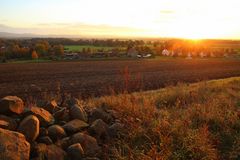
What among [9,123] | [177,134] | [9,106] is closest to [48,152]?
[9,123]

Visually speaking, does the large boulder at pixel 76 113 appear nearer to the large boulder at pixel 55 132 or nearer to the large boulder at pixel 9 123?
the large boulder at pixel 55 132

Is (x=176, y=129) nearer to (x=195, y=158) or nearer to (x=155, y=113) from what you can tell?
(x=195, y=158)

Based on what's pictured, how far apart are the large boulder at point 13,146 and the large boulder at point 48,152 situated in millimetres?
293

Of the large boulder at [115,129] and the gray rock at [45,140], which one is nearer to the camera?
the gray rock at [45,140]

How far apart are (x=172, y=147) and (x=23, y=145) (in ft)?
9.29

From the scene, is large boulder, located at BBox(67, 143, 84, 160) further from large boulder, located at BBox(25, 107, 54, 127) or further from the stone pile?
large boulder, located at BBox(25, 107, 54, 127)

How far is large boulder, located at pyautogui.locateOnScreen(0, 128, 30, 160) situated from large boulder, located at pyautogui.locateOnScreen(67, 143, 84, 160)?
0.86 meters

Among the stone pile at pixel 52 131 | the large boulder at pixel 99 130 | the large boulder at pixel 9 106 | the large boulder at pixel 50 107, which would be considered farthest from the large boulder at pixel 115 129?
the large boulder at pixel 9 106

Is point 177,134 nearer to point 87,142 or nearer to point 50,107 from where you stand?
point 87,142

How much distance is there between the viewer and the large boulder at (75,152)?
21.0 feet

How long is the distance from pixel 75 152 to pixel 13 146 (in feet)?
3.98

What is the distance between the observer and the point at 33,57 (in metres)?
65.1

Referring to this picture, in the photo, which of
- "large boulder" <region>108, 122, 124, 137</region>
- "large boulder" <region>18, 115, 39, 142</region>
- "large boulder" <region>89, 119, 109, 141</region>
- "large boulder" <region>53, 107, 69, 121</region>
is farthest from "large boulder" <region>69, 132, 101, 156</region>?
"large boulder" <region>53, 107, 69, 121</region>

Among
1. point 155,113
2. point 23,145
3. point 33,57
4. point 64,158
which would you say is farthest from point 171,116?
point 33,57
